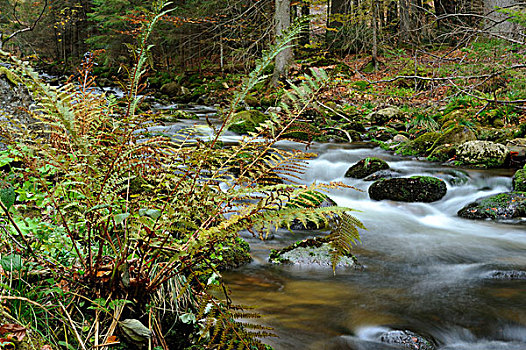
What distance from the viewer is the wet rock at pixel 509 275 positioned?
13.9 ft

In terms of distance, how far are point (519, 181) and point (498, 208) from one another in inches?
37.9

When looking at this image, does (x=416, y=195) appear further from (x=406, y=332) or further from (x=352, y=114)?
(x=352, y=114)

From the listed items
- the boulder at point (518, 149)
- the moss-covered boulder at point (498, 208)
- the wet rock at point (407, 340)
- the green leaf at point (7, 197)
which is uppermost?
Result: the green leaf at point (7, 197)

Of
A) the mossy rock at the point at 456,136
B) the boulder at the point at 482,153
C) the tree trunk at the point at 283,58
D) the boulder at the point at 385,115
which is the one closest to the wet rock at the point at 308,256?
the boulder at the point at 482,153

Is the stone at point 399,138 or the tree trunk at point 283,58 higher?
the tree trunk at point 283,58

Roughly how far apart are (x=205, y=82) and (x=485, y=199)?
Result: 54.8 ft

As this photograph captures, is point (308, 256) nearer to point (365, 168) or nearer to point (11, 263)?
point (11, 263)

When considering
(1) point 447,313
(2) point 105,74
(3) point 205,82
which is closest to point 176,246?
(1) point 447,313

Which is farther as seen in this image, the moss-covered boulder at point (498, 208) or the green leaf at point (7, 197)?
A: the moss-covered boulder at point (498, 208)

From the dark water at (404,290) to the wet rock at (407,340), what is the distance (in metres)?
0.08

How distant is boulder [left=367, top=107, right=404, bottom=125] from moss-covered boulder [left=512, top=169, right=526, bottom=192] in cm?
561

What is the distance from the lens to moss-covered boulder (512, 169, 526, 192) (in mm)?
7129

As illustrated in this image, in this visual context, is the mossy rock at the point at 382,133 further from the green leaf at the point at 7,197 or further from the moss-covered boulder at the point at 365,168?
the green leaf at the point at 7,197

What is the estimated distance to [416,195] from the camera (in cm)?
748
